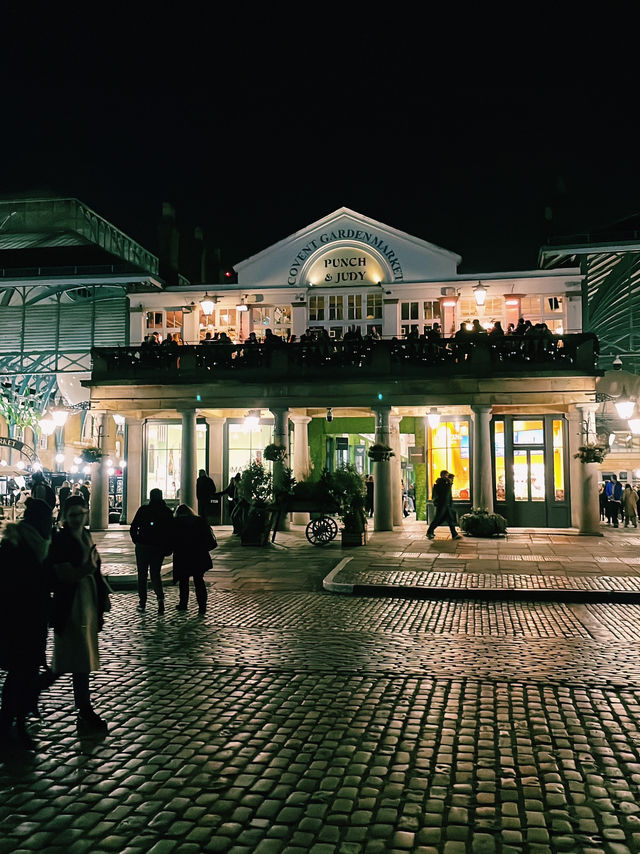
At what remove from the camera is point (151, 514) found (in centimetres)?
1159

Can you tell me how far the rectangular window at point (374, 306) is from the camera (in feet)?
93.2

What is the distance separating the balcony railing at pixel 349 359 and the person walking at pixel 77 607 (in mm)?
18401

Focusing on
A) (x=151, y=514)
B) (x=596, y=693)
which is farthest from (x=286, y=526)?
(x=596, y=693)

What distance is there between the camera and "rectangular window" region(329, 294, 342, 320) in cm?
2859

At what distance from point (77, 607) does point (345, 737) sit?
7.65ft

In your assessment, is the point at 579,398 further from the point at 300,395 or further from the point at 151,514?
the point at 151,514

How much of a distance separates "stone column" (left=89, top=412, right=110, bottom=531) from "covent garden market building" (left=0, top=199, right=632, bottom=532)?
0.07 m

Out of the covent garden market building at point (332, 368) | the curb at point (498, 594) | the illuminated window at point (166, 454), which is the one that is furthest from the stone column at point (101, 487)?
the curb at point (498, 594)

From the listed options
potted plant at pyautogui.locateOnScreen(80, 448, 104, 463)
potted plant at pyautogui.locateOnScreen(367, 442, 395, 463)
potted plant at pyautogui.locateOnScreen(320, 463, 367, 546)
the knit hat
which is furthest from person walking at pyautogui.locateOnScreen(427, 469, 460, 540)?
the knit hat

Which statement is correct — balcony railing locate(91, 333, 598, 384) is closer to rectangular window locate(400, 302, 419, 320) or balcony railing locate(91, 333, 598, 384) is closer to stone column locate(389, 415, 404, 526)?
stone column locate(389, 415, 404, 526)

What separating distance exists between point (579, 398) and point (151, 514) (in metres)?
16.2

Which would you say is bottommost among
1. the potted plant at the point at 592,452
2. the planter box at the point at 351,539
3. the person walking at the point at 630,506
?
the planter box at the point at 351,539

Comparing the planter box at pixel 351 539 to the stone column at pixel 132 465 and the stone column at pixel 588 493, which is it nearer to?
the stone column at pixel 588 493

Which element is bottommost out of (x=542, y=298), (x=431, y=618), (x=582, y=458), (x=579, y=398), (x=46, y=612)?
(x=431, y=618)
